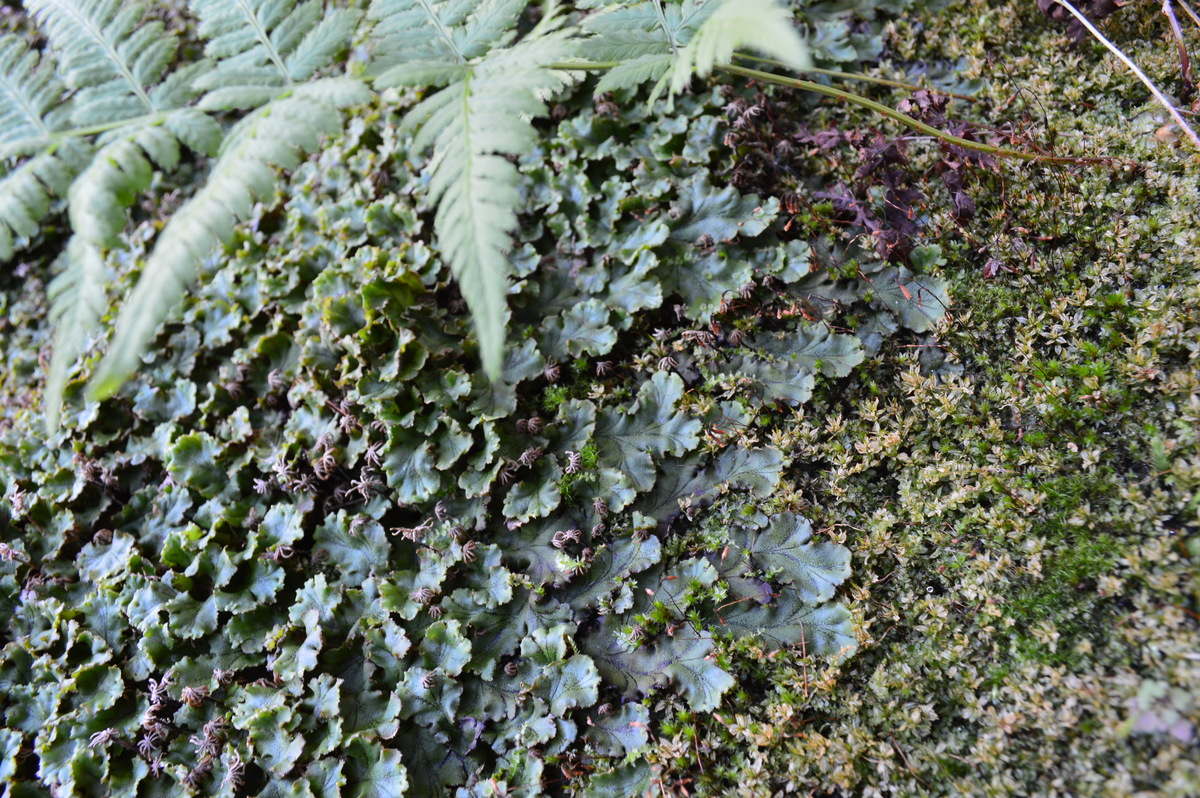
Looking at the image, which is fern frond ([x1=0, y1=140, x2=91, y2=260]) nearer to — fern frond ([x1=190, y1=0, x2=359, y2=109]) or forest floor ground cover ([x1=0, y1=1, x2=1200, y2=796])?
fern frond ([x1=190, y1=0, x2=359, y2=109])

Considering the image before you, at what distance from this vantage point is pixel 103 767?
2.26 m

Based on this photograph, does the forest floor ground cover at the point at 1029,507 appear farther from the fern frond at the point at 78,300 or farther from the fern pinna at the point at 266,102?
the fern frond at the point at 78,300

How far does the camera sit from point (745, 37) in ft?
5.29

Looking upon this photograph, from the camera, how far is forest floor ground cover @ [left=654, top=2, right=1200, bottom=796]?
169 centimetres

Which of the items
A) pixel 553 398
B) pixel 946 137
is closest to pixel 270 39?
pixel 553 398

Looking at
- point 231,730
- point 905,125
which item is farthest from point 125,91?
point 905,125

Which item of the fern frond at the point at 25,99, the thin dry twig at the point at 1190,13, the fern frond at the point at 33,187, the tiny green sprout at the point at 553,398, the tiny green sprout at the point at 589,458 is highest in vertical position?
the fern frond at the point at 25,99

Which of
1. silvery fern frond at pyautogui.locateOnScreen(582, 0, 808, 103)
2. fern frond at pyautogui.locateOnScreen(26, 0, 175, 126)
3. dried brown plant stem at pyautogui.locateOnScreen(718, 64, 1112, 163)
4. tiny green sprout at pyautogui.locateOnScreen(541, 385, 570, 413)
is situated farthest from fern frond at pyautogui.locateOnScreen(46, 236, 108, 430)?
dried brown plant stem at pyautogui.locateOnScreen(718, 64, 1112, 163)

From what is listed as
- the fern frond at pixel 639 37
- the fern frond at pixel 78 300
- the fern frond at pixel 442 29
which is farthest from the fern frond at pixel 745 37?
the fern frond at pixel 78 300

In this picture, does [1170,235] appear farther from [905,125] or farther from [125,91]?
[125,91]

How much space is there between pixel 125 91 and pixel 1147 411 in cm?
304

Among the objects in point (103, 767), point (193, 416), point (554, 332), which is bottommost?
point (103, 767)

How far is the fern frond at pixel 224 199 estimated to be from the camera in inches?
62.2

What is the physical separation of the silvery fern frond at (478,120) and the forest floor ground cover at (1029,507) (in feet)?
3.81
